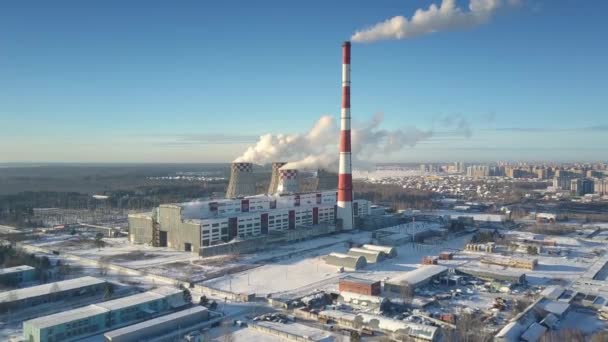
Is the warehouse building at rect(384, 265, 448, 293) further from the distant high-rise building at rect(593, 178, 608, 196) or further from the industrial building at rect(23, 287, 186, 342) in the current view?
the distant high-rise building at rect(593, 178, 608, 196)

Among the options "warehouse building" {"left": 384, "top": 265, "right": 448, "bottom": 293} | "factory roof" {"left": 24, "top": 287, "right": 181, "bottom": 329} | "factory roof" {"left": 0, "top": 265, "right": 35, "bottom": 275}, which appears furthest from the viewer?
"factory roof" {"left": 0, "top": 265, "right": 35, "bottom": 275}

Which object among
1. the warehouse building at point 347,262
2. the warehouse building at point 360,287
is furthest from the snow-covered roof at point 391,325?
the warehouse building at point 347,262

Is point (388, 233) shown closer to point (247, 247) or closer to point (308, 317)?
point (247, 247)

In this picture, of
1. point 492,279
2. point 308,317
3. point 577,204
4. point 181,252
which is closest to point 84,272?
point 181,252

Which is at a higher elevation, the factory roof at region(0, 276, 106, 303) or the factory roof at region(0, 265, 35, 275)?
the factory roof at region(0, 265, 35, 275)

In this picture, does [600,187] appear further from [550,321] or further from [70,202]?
[70,202]

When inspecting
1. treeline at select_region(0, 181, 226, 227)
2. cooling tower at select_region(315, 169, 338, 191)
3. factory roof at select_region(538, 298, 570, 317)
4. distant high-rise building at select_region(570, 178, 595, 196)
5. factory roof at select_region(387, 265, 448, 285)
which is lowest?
factory roof at select_region(538, 298, 570, 317)

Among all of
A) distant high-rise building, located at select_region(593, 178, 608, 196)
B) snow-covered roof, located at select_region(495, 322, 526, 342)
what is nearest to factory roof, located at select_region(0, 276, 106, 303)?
snow-covered roof, located at select_region(495, 322, 526, 342)

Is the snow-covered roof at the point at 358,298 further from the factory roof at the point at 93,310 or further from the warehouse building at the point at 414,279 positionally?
the factory roof at the point at 93,310
